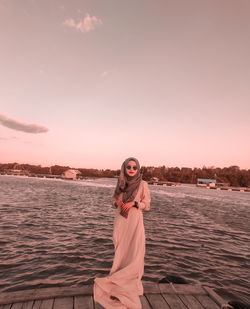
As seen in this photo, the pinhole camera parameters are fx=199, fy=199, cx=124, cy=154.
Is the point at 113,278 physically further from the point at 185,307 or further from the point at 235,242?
the point at 235,242

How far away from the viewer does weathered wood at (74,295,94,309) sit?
3919 millimetres

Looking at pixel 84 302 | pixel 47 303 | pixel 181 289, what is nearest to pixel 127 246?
pixel 84 302

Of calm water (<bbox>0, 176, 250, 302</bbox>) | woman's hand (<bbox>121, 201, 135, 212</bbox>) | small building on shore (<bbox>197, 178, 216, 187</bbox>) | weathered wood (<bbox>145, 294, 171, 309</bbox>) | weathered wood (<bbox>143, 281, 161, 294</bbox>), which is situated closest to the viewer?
woman's hand (<bbox>121, 201, 135, 212</bbox>)

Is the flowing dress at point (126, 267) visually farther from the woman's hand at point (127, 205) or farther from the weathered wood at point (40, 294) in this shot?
the weathered wood at point (40, 294)

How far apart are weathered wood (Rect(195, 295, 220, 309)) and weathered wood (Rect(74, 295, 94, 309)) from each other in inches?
95.2

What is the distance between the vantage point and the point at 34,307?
3.84 meters

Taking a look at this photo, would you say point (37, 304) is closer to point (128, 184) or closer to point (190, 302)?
point (128, 184)

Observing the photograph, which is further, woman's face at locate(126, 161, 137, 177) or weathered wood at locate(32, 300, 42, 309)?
woman's face at locate(126, 161, 137, 177)

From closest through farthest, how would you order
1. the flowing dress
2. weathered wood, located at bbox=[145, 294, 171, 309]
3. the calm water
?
1. the flowing dress
2. weathered wood, located at bbox=[145, 294, 171, 309]
3. the calm water

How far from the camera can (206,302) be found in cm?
444

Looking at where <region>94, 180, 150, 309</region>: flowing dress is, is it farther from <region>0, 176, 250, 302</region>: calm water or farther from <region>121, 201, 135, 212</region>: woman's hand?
<region>0, 176, 250, 302</region>: calm water

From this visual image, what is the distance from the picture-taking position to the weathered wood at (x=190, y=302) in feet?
13.9

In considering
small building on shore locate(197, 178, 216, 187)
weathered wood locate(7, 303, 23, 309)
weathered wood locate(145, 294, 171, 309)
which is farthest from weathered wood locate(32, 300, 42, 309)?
small building on shore locate(197, 178, 216, 187)

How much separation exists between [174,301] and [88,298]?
1861 millimetres
